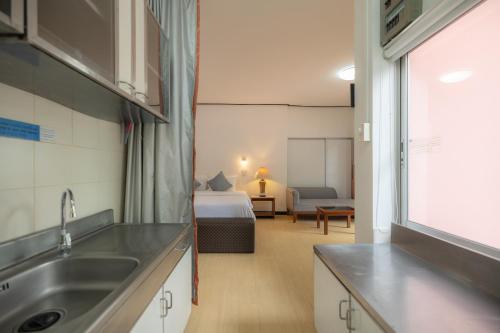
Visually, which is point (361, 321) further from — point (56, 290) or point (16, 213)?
point (16, 213)

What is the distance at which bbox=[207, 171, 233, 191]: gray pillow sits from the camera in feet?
18.0

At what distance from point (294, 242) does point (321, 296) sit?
A: 2587 millimetres

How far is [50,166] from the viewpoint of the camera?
125 cm

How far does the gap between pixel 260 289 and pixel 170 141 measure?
1.64 meters

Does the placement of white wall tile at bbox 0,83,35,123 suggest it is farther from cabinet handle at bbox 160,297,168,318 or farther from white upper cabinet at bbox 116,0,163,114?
cabinet handle at bbox 160,297,168,318

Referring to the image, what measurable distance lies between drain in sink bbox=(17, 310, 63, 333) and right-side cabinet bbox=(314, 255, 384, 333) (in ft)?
3.58

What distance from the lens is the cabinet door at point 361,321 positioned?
0.88m

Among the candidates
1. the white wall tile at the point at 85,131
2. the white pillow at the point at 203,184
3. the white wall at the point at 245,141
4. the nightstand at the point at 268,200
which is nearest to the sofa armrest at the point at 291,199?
the white wall at the point at 245,141

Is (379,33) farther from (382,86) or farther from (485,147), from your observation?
(485,147)

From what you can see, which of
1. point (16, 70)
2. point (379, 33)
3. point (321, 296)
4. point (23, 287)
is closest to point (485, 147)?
point (379, 33)

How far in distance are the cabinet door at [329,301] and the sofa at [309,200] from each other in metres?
3.79

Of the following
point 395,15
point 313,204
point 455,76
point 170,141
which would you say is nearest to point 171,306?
point 170,141

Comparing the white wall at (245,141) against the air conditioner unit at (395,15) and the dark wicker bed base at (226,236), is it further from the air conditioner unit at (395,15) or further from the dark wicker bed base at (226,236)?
the air conditioner unit at (395,15)

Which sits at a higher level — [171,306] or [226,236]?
[171,306]
